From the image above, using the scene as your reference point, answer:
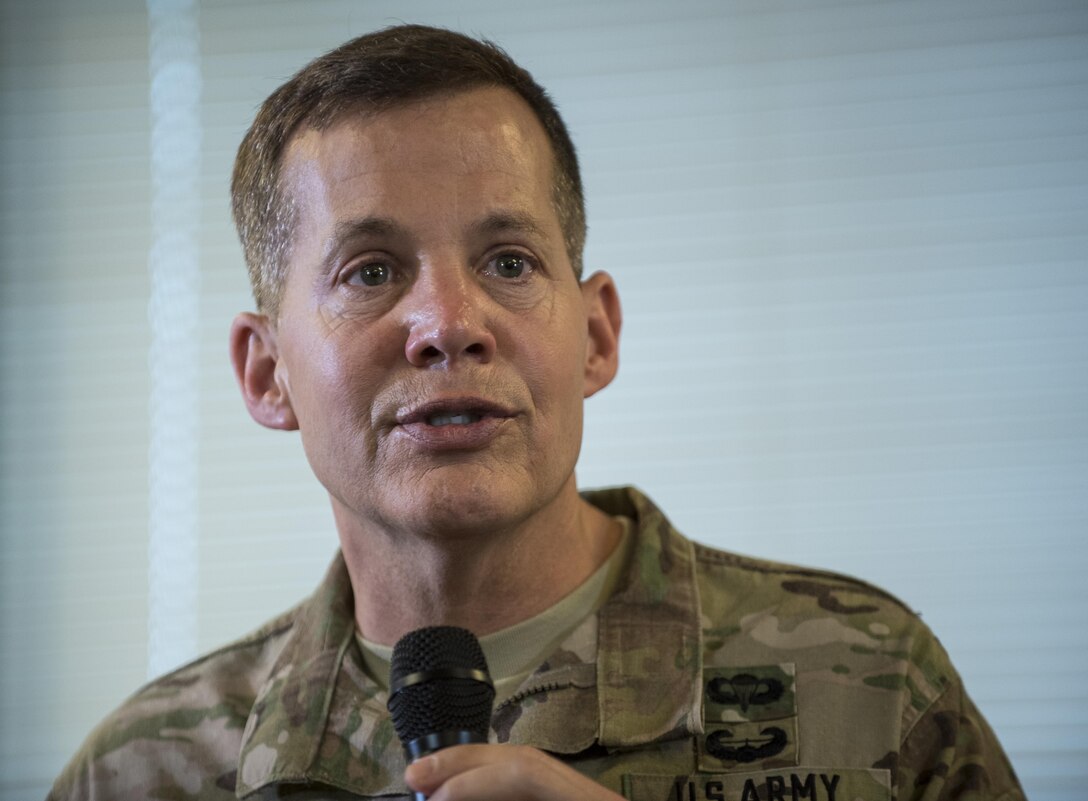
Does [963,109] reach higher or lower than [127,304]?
higher

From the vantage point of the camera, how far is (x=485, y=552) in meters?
1.65

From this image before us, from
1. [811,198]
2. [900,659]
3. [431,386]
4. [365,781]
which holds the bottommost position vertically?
[365,781]

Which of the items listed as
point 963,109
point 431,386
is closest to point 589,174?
point 963,109

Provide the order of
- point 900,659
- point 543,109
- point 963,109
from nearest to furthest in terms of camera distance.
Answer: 1. point 900,659
2. point 543,109
3. point 963,109

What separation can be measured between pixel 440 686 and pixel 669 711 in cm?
45

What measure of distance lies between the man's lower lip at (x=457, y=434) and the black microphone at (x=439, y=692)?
0.97 ft

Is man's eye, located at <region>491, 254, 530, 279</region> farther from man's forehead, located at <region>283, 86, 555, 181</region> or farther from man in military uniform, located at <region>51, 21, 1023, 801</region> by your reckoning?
man's forehead, located at <region>283, 86, 555, 181</region>

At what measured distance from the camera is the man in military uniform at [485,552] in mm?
1568

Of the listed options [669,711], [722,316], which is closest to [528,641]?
[669,711]

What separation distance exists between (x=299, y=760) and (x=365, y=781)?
0.29 ft

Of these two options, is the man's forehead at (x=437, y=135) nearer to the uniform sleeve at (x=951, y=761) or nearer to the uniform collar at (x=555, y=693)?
the uniform collar at (x=555, y=693)

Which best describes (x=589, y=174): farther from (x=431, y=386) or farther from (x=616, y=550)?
(x=431, y=386)

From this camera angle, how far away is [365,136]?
165 centimetres

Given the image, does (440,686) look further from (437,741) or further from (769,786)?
(769,786)
